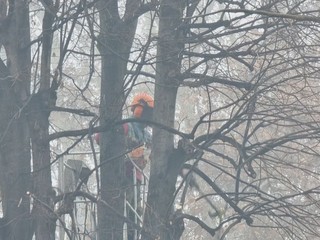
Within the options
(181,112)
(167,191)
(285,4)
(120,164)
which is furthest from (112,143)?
(181,112)

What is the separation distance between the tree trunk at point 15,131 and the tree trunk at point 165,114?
5.04 ft

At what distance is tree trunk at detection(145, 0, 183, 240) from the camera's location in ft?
34.7

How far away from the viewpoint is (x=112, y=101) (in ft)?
36.0

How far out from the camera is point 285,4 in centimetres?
1059

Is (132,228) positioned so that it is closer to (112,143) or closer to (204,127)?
(112,143)

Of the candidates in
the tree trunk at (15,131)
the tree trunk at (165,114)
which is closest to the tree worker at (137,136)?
the tree trunk at (165,114)

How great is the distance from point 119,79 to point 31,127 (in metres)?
2.07

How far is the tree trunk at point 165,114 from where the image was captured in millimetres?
10562

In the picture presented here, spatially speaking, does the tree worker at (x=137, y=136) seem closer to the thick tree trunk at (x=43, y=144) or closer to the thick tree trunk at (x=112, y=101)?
the thick tree trunk at (x=112, y=101)

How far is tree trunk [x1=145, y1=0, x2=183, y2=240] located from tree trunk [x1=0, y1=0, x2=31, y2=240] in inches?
60.5

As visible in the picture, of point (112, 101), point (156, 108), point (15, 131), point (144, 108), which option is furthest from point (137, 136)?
point (15, 131)

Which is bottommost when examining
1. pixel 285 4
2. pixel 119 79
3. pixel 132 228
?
pixel 132 228

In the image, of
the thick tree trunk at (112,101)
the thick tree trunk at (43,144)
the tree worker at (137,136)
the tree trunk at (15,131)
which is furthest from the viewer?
the tree worker at (137,136)

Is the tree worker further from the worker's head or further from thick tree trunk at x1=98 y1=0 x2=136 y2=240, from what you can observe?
thick tree trunk at x1=98 y1=0 x2=136 y2=240
